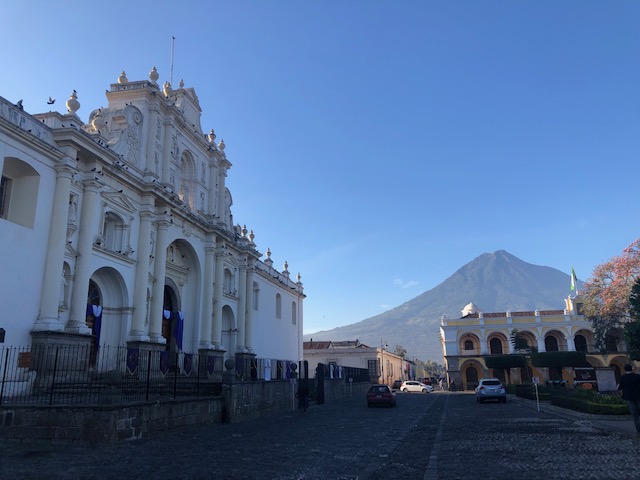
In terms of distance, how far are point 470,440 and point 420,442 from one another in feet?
4.07

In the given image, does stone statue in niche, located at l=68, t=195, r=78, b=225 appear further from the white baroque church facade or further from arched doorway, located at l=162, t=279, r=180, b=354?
arched doorway, located at l=162, t=279, r=180, b=354

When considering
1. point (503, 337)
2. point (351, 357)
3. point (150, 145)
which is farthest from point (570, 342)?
point (150, 145)

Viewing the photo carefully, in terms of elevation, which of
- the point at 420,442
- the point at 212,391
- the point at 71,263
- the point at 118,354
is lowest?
the point at 420,442

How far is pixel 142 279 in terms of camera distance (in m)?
23.4

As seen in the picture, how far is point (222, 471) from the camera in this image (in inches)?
345

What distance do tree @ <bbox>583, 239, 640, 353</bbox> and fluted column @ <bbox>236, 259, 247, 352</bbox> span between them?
28.8 meters

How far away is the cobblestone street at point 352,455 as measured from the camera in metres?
8.48


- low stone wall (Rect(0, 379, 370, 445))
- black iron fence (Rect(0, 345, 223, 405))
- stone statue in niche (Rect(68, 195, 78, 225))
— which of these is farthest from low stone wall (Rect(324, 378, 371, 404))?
stone statue in niche (Rect(68, 195, 78, 225))

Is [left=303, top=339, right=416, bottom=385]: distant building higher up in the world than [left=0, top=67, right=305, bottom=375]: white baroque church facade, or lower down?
lower down

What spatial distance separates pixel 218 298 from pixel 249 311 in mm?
5123

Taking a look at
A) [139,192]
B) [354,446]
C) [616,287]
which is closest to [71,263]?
[139,192]

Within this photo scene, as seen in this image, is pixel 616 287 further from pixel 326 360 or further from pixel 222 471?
pixel 222 471

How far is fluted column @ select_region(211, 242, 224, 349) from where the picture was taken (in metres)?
30.2

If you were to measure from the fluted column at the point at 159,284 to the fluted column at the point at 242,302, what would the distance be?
32.1ft
